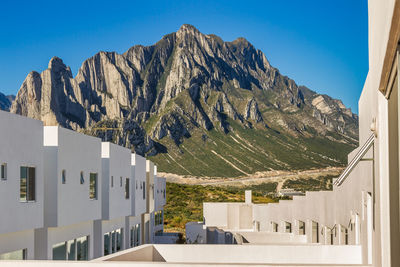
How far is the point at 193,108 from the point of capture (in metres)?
112

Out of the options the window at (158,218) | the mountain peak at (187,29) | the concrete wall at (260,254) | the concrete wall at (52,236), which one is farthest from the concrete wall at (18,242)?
the mountain peak at (187,29)

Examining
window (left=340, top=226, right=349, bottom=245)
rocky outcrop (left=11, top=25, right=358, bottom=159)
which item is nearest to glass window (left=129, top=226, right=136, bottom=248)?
window (left=340, top=226, right=349, bottom=245)

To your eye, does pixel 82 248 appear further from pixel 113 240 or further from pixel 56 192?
pixel 113 240

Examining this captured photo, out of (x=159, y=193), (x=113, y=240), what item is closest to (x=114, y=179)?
(x=113, y=240)

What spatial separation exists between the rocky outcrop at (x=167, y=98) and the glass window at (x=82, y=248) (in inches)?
3025

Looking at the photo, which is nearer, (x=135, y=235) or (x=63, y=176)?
(x=63, y=176)

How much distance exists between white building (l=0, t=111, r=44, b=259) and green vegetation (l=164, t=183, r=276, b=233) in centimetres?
4300

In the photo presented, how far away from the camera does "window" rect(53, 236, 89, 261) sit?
1587 cm

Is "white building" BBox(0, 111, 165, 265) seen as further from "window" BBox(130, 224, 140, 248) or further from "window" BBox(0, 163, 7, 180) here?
"window" BBox(130, 224, 140, 248)

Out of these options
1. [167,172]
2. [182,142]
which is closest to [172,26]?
[182,142]

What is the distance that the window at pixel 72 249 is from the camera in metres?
15.9

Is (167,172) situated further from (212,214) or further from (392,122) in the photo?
(392,122)

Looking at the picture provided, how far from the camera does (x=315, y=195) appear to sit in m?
20.9

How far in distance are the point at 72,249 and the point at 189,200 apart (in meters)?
54.2
